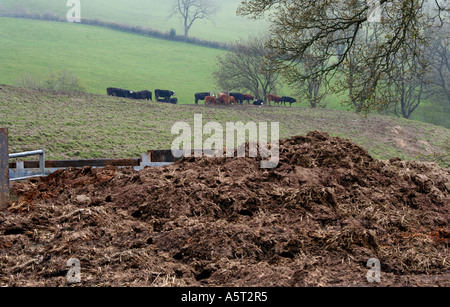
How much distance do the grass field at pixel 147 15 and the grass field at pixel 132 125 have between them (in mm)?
29169

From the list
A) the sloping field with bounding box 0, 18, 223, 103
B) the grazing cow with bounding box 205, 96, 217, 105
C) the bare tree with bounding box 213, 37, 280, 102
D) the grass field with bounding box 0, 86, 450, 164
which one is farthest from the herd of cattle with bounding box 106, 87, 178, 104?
the grass field with bounding box 0, 86, 450, 164

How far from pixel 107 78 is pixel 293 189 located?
135 ft

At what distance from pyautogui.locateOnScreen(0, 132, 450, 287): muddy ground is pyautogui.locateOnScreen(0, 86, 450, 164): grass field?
1156 cm

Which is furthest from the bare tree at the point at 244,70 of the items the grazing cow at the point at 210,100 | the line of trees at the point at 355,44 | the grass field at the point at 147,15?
the line of trees at the point at 355,44

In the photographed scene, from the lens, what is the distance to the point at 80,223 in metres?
5.36

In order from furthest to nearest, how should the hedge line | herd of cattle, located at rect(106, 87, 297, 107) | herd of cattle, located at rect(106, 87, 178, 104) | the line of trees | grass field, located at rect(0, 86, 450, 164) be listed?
1. the hedge line
2. herd of cattle, located at rect(106, 87, 178, 104)
3. herd of cattle, located at rect(106, 87, 297, 107)
4. grass field, located at rect(0, 86, 450, 164)
5. the line of trees

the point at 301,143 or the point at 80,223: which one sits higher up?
the point at 301,143

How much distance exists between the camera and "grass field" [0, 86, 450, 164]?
63.4 ft

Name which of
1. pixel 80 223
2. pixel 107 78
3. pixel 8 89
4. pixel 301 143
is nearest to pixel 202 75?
pixel 107 78

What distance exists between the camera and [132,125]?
2395 centimetres

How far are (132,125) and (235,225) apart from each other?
19777 millimetres

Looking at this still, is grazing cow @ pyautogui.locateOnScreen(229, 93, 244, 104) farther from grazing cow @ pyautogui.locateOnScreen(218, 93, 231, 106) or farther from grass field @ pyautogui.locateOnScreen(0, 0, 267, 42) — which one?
grass field @ pyautogui.locateOnScreen(0, 0, 267, 42)
